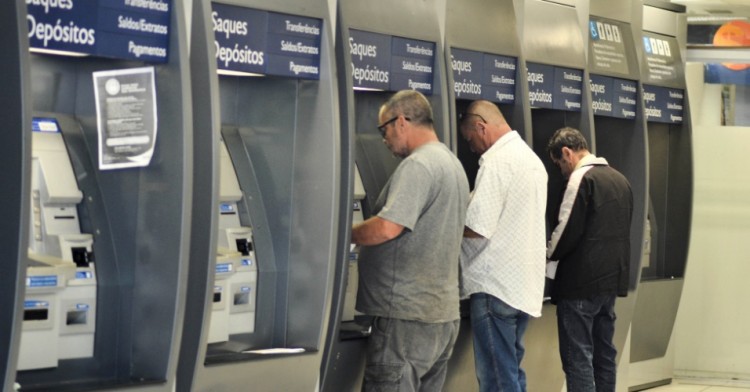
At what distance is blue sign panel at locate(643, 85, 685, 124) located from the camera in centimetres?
770

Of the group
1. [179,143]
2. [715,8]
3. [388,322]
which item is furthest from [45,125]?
[715,8]

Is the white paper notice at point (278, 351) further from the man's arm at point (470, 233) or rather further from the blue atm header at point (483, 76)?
the blue atm header at point (483, 76)

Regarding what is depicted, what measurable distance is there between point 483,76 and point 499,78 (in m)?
0.14

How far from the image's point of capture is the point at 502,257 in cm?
539

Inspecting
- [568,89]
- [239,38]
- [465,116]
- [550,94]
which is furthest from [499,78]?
[239,38]

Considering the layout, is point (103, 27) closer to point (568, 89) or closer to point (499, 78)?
point (499, 78)

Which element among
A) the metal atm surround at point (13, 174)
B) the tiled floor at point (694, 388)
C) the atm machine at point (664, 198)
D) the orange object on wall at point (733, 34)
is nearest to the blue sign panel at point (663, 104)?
the atm machine at point (664, 198)

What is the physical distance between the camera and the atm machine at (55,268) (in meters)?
3.80

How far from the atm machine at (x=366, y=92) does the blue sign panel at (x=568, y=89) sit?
1.27 m

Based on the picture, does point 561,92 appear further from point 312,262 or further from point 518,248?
point 312,262

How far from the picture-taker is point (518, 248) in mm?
5398

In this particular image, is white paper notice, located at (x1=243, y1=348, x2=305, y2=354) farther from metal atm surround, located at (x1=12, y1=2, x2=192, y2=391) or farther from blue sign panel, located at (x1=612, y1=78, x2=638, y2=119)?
blue sign panel, located at (x1=612, y1=78, x2=638, y2=119)

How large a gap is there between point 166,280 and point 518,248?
1.91m

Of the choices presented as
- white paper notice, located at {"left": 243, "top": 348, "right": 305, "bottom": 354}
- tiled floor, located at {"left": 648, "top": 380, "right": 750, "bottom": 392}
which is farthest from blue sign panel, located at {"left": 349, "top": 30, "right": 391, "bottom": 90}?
tiled floor, located at {"left": 648, "top": 380, "right": 750, "bottom": 392}
